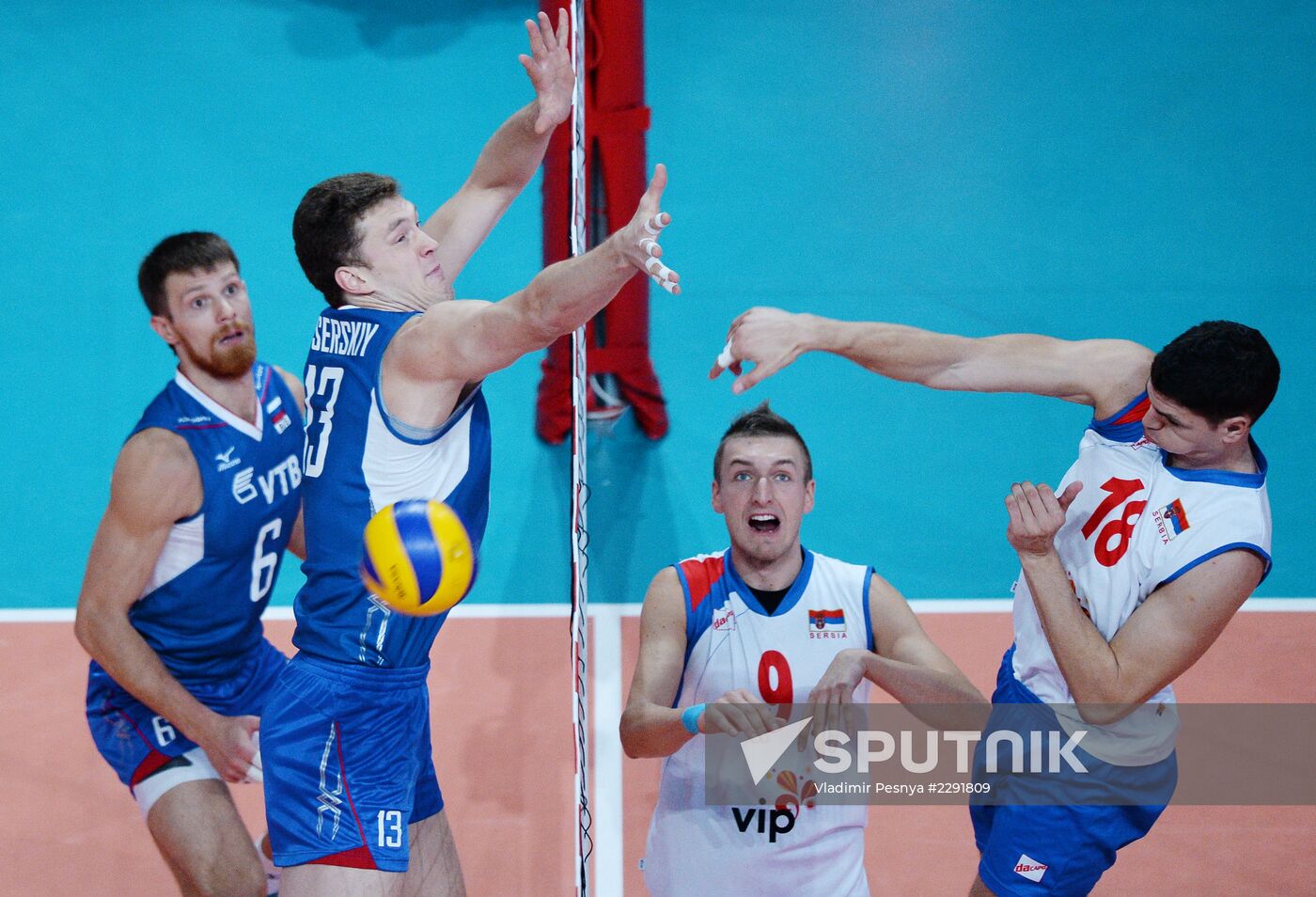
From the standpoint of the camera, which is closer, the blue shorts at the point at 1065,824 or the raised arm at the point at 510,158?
the blue shorts at the point at 1065,824

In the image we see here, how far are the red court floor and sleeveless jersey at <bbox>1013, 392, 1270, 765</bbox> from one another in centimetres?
148

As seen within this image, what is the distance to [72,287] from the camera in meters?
9.27

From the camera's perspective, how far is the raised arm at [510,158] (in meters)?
4.80

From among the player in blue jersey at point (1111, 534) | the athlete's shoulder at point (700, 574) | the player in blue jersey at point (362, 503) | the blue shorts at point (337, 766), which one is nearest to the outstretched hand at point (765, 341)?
the player in blue jersey at point (1111, 534)

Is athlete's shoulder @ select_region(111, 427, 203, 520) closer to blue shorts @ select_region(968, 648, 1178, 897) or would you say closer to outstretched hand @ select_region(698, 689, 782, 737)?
outstretched hand @ select_region(698, 689, 782, 737)

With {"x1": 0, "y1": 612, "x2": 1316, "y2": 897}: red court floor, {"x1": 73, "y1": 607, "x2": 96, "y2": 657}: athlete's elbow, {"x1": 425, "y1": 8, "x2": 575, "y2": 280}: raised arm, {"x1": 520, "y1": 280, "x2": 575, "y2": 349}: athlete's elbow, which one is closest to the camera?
{"x1": 520, "y1": 280, "x2": 575, "y2": 349}: athlete's elbow

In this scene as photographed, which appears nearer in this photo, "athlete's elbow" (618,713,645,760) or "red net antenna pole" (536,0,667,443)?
"athlete's elbow" (618,713,645,760)

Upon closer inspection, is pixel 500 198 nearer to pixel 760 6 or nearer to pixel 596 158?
pixel 596 158

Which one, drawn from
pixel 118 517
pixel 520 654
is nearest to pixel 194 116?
pixel 520 654

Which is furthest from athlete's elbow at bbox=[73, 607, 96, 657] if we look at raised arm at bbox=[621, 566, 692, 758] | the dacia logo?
raised arm at bbox=[621, 566, 692, 758]

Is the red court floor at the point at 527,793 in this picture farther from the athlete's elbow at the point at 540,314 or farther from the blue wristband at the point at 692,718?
the athlete's elbow at the point at 540,314

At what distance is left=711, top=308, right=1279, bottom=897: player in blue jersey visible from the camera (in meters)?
3.91

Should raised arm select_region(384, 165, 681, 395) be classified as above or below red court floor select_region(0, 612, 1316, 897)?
above

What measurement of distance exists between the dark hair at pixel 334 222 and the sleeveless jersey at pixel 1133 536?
2411mm
